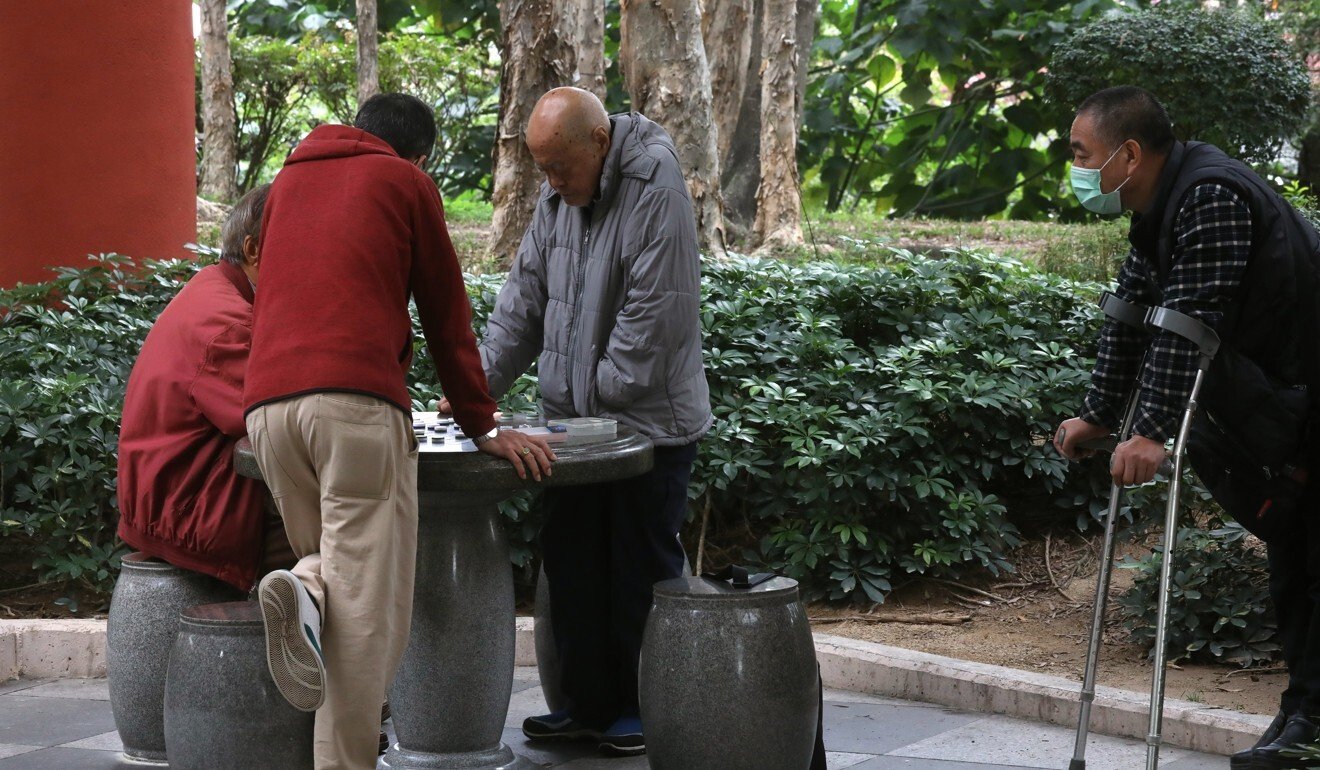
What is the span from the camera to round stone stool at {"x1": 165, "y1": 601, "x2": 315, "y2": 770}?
12.9 feet

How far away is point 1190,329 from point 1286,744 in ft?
4.21

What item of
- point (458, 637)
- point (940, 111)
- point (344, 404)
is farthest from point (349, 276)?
point (940, 111)

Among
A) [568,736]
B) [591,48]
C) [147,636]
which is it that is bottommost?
[568,736]

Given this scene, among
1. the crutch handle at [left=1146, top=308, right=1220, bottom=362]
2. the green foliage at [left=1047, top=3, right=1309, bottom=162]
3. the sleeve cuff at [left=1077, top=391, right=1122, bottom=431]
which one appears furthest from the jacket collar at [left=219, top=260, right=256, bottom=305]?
the green foliage at [left=1047, top=3, right=1309, bottom=162]

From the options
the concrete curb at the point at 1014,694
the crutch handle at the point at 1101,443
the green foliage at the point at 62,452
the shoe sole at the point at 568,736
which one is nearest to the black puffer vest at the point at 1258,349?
the crutch handle at the point at 1101,443

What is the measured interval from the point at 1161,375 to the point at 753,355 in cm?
293

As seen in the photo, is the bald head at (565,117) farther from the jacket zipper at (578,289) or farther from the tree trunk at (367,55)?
the tree trunk at (367,55)

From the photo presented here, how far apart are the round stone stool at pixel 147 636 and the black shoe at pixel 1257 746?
10.1ft

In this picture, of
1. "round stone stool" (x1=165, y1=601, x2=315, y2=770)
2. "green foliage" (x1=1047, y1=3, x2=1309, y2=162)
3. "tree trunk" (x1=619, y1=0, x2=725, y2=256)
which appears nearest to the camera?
"round stone stool" (x1=165, y1=601, x2=315, y2=770)

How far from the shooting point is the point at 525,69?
9109 mm

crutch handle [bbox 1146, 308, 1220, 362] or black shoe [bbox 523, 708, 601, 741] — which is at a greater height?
crutch handle [bbox 1146, 308, 1220, 362]

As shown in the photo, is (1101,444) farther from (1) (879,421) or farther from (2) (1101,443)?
(1) (879,421)

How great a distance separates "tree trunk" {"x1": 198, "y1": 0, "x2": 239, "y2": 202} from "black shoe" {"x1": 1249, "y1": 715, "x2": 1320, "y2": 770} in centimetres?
1398

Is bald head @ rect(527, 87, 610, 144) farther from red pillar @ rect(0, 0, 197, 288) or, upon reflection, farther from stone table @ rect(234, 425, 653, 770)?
red pillar @ rect(0, 0, 197, 288)
